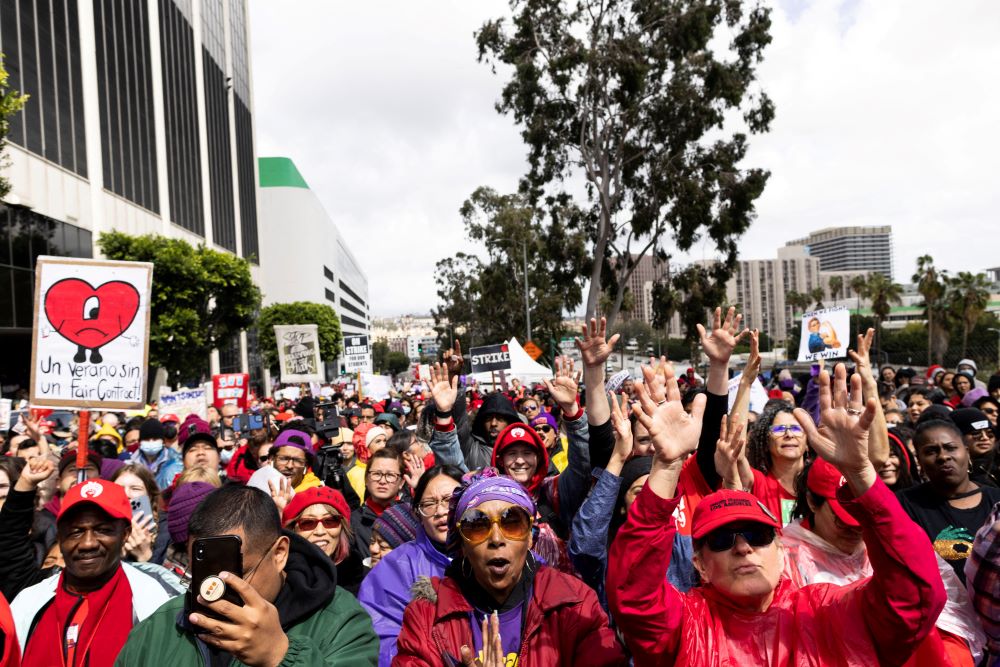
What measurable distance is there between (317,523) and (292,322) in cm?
6302

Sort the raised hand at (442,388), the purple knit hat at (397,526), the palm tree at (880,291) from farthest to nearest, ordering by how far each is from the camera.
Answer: the palm tree at (880,291), the raised hand at (442,388), the purple knit hat at (397,526)

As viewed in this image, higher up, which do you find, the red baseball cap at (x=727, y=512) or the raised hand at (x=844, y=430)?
the raised hand at (x=844, y=430)

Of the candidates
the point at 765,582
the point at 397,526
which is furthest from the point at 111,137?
the point at 765,582

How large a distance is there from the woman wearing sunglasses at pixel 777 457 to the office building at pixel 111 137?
12014 mm

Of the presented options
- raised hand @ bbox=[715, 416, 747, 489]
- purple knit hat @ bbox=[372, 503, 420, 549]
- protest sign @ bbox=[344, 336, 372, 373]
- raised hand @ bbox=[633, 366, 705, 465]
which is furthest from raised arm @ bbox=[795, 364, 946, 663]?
protest sign @ bbox=[344, 336, 372, 373]

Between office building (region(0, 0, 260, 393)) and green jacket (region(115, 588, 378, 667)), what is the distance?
473 inches

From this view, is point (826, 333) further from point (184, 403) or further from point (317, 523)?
point (184, 403)

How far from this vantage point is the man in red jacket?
184 centimetres

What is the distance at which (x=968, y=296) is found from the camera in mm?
51156

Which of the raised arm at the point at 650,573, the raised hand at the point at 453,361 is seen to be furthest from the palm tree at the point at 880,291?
the raised arm at the point at 650,573

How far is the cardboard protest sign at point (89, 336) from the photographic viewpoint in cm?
540

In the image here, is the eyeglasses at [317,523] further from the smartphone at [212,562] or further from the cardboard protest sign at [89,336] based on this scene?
the cardboard protest sign at [89,336]

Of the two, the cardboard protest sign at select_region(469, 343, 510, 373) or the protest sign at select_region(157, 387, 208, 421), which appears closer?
the protest sign at select_region(157, 387, 208, 421)

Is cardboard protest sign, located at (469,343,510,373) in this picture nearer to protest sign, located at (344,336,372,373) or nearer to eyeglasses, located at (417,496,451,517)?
protest sign, located at (344,336,372,373)
